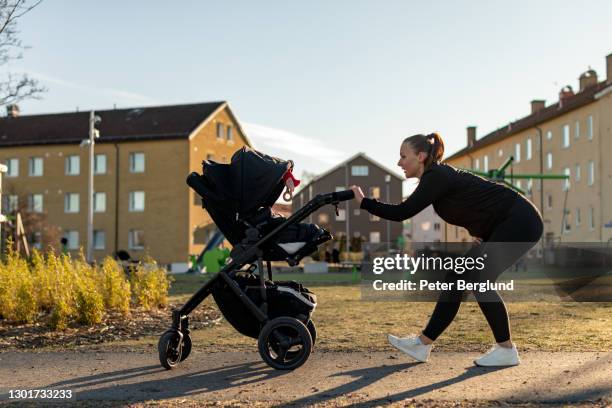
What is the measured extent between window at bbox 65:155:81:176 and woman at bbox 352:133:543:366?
→ 51.7m

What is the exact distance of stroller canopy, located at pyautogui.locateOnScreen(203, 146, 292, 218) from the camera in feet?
19.2

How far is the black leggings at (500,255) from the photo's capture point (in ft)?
18.7

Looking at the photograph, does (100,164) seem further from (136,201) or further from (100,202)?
(136,201)

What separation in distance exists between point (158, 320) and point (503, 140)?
60.6 metres

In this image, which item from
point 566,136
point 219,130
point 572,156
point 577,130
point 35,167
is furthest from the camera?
point 219,130

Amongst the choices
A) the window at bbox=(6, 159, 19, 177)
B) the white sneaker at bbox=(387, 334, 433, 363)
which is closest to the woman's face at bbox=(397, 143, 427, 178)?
the white sneaker at bbox=(387, 334, 433, 363)

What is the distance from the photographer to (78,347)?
7.27 metres

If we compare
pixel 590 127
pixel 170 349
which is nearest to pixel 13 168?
pixel 590 127

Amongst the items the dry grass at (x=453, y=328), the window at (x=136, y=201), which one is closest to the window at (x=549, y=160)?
the window at (x=136, y=201)

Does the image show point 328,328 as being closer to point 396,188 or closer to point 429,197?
point 429,197

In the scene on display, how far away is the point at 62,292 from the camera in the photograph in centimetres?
907

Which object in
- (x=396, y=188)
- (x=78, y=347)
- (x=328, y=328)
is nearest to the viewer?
(x=78, y=347)

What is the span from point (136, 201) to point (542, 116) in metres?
32.7

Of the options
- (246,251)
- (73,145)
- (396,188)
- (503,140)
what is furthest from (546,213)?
(246,251)
